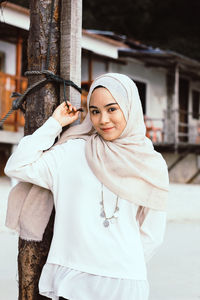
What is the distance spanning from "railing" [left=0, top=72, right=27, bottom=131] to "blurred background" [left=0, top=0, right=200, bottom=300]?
0.02 m

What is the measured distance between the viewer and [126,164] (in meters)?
1.99

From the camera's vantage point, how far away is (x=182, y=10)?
27359 millimetres

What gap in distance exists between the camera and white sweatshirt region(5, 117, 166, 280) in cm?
196

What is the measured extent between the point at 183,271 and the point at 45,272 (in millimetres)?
2958

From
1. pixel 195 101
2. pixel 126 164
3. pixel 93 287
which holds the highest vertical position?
pixel 126 164

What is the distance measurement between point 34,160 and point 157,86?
631 inches

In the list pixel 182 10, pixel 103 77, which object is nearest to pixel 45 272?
pixel 103 77

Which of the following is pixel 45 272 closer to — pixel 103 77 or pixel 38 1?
pixel 103 77

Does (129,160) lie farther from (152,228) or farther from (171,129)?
(171,129)

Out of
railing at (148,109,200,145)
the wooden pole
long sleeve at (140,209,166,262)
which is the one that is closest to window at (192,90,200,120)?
railing at (148,109,200,145)

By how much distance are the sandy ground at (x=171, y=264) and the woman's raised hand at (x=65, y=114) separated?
6.86ft

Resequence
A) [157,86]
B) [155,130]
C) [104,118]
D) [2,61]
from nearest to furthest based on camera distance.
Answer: [104,118]
[2,61]
[155,130]
[157,86]

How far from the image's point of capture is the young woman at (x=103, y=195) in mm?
1953

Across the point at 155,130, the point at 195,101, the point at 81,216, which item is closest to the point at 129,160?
the point at 81,216
